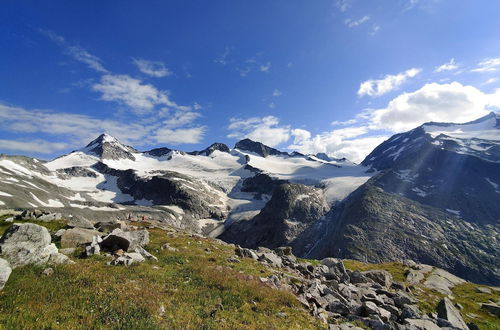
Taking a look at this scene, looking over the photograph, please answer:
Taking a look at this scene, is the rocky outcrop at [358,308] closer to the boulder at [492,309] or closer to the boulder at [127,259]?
the boulder at [127,259]

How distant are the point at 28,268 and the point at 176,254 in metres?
12.6

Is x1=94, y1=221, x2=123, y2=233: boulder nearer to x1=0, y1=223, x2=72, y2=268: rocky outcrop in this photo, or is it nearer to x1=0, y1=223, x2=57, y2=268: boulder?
x1=0, y1=223, x2=72, y2=268: rocky outcrop

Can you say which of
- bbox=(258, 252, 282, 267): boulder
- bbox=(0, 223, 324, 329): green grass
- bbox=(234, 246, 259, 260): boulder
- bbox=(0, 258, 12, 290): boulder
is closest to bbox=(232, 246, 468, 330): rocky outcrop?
bbox=(0, 223, 324, 329): green grass

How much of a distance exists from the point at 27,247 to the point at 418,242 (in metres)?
193

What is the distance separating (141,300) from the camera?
49.4 ft

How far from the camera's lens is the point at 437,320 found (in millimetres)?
24328

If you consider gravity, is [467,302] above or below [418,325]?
below

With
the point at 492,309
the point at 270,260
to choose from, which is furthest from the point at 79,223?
the point at 492,309

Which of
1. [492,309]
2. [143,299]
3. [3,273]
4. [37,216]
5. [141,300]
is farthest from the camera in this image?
[492,309]

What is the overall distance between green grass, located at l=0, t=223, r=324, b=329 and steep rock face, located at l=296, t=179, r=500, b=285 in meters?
156

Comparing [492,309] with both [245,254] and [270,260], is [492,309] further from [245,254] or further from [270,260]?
[245,254]

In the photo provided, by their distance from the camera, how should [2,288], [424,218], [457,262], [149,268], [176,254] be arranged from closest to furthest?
[2,288]
[149,268]
[176,254]
[457,262]
[424,218]

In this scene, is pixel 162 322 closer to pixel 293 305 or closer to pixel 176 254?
pixel 293 305

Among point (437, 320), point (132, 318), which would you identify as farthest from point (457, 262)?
point (132, 318)
